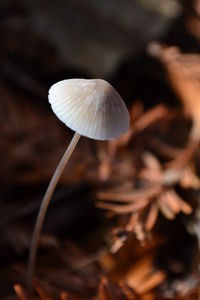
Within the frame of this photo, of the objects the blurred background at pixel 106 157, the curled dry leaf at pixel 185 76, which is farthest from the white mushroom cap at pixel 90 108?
the curled dry leaf at pixel 185 76

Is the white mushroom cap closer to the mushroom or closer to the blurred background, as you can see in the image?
the mushroom

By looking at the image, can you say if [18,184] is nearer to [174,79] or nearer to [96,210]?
[96,210]

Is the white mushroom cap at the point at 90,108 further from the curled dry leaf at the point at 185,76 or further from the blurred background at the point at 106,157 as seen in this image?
the curled dry leaf at the point at 185,76

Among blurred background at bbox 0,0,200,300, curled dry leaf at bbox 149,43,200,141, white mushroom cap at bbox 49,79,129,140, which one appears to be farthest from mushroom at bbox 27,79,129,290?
curled dry leaf at bbox 149,43,200,141

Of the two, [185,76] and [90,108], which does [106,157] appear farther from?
[90,108]

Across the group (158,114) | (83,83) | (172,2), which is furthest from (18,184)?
(172,2)

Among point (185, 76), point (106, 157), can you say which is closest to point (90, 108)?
point (106, 157)
